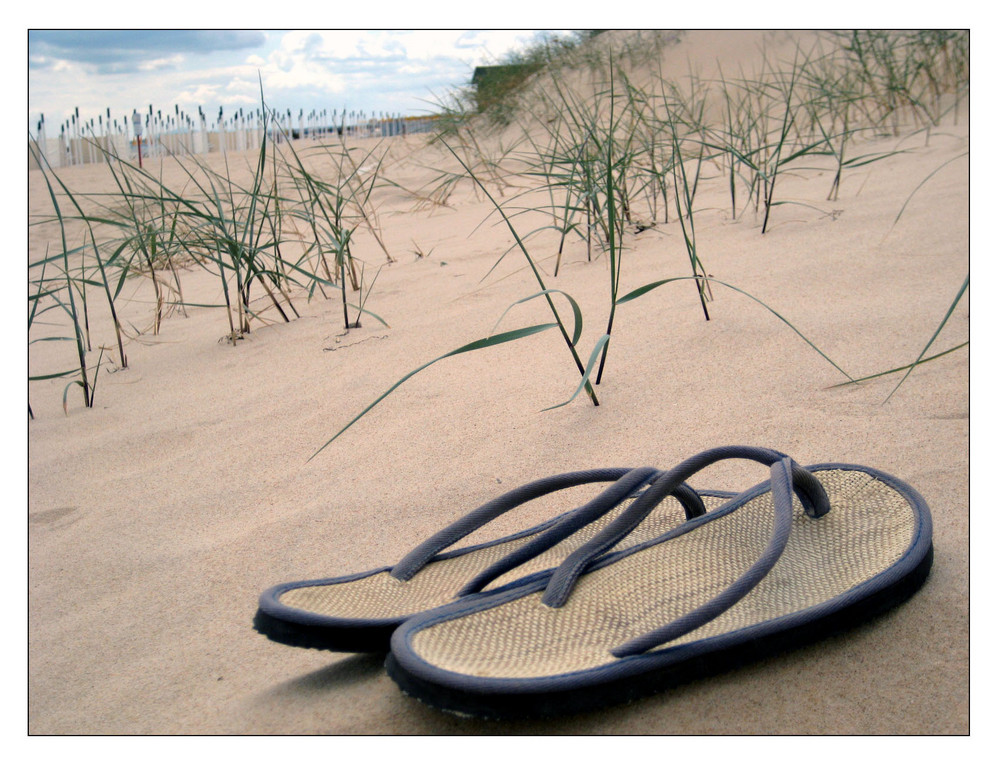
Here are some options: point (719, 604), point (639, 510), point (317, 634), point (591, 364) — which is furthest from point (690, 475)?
point (317, 634)

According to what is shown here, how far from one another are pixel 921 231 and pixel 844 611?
5.75 ft

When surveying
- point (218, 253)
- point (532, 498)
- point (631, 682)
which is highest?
point (218, 253)

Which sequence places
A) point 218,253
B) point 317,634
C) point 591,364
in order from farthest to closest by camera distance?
point 218,253 → point 591,364 → point 317,634

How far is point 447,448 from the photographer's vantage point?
149 cm

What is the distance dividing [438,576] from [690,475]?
0.36 meters

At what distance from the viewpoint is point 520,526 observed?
1199 millimetres

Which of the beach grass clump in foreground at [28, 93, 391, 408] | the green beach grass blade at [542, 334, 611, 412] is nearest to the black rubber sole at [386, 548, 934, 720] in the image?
the green beach grass blade at [542, 334, 611, 412]

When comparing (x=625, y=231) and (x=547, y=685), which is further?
(x=625, y=231)

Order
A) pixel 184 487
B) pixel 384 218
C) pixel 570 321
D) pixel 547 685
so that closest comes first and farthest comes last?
pixel 547 685, pixel 184 487, pixel 570 321, pixel 384 218

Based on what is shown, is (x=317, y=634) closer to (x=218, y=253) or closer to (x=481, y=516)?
(x=481, y=516)

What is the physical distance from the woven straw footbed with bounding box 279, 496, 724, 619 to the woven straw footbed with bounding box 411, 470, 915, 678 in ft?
0.27
